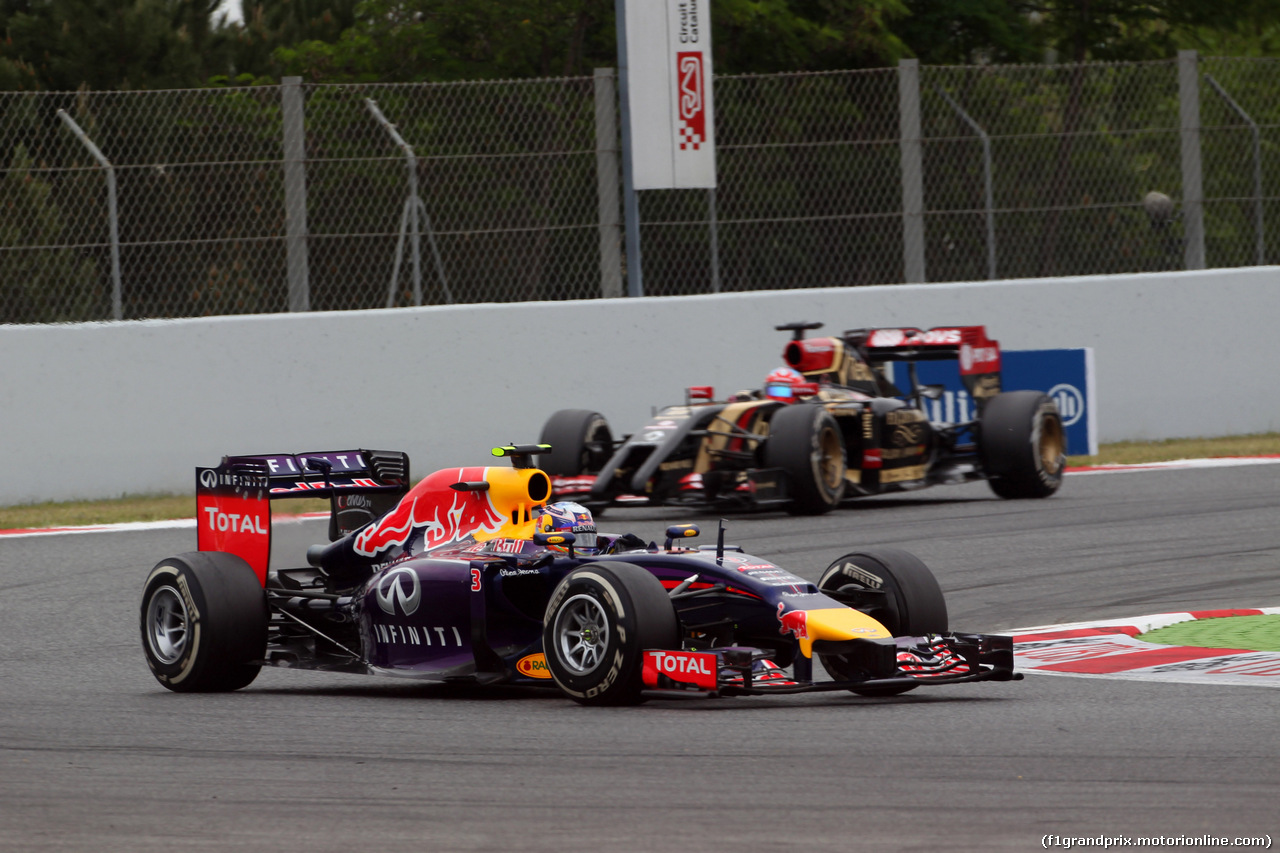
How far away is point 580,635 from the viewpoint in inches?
267

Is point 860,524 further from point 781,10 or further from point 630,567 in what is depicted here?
point 781,10

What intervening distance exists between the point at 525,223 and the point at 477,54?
8588 millimetres

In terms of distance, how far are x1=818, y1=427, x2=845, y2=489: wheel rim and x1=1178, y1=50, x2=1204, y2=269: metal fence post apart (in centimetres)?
602

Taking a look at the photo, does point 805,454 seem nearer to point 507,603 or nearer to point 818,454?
point 818,454

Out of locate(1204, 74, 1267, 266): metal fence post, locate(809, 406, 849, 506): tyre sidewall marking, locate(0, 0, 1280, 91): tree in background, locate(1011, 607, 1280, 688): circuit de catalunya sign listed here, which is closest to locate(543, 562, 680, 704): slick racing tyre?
locate(1011, 607, 1280, 688): circuit de catalunya sign

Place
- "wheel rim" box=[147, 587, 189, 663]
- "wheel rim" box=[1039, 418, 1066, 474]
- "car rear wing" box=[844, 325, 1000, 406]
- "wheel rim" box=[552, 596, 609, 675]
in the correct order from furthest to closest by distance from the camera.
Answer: "car rear wing" box=[844, 325, 1000, 406]
"wheel rim" box=[1039, 418, 1066, 474]
"wheel rim" box=[147, 587, 189, 663]
"wheel rim" box=[552, 596, 609, 675]

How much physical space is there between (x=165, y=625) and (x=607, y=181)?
9.67 meters

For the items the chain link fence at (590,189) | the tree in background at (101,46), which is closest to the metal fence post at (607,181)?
the chain link fence at (590,189)

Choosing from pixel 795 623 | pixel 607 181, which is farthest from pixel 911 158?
pixel 795 623

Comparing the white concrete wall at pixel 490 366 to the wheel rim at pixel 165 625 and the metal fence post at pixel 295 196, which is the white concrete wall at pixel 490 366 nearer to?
the metal fence post at pixel 295 196

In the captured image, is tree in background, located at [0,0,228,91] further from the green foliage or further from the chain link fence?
the green foliage

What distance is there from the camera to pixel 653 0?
17500mm

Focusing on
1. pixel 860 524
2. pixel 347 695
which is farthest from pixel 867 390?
pixel 347 695

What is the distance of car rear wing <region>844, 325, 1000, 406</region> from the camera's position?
14.8 metres
